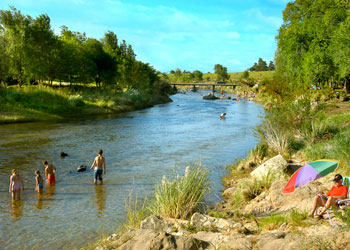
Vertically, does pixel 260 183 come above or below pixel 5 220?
above

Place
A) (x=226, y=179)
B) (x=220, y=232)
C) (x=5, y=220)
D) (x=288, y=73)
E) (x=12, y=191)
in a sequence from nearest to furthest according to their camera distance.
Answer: (x=220, y=232)
(x=5, y=220)
(x=12, y=191)
(x=226, y=179)
(x=288, y=73)

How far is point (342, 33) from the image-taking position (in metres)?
33.2

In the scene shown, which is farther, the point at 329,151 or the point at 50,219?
the point at 329,151

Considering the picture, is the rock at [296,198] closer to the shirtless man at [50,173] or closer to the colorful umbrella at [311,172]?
the colorful umbrella at [311,172]

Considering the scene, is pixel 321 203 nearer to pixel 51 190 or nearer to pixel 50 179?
pixel 51 190

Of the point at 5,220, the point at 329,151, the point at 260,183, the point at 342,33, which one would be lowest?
the point at 5,220

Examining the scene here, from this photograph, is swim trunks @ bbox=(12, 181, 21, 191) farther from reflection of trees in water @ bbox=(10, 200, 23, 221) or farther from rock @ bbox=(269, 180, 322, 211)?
rock @ bbox=(269, 180, 322, 211)

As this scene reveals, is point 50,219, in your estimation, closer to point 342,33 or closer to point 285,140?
point 285,140

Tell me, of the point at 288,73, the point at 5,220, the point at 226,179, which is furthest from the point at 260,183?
the point at 288,73

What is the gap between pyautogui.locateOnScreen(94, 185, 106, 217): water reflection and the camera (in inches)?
490

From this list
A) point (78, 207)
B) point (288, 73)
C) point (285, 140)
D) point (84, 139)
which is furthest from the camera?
point (288, 73)

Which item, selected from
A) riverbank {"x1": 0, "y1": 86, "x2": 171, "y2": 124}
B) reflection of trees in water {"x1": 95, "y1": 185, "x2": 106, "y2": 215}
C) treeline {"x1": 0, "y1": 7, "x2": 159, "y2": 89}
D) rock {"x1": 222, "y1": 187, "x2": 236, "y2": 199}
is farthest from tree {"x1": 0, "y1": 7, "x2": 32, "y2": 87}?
rock {"x1": 222, "y1": 187, "x2": 236, "y2": 199}

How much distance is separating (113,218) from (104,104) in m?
38.4

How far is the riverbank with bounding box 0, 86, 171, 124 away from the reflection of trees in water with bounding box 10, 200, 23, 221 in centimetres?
2462
